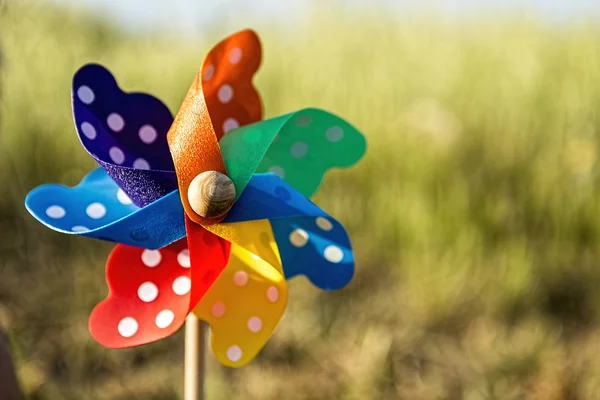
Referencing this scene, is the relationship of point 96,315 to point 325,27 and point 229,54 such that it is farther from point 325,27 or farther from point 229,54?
point 325,27

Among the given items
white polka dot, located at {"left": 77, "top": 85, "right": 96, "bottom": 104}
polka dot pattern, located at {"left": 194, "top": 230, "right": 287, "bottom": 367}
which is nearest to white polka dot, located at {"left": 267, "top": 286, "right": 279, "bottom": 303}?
polka dot pattern, located at {"left": 194, "top": 230, "right": 287, "bottom": 367}

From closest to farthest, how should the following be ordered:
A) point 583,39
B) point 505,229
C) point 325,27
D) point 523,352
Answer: point 523,352 → point 505,229 → point 583,39 → point 325,27

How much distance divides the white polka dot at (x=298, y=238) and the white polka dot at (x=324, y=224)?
0.02 m

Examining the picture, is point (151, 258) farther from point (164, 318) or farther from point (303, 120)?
point (303, 120)

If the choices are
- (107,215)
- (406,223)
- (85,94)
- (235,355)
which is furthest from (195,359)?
(406,223)

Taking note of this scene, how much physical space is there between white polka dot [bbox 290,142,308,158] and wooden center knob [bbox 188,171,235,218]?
14 cm

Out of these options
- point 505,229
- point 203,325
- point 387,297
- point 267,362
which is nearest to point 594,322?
point 505,229

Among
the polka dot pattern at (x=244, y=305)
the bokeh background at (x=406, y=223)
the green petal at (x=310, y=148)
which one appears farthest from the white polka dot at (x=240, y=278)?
the bokeh background at (x=406, y=223)

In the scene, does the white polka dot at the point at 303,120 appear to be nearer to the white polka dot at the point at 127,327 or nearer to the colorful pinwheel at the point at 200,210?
the colorful pinwheel at the point at 200,210

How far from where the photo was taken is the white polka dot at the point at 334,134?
2.02ft

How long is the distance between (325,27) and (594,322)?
1343 mm

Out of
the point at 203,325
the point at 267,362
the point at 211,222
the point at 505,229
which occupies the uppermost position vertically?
the point at 211,222

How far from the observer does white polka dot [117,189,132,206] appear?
55cm

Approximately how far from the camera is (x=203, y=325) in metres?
0.58
